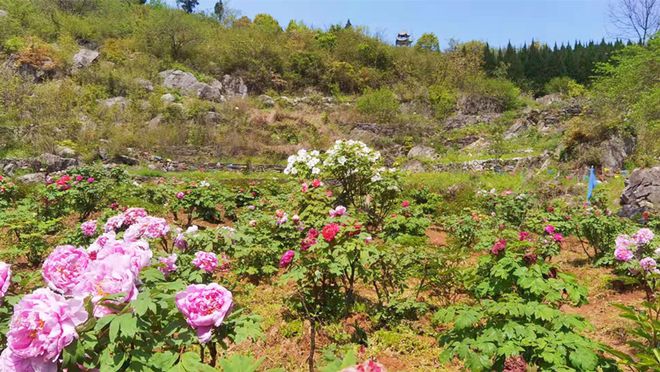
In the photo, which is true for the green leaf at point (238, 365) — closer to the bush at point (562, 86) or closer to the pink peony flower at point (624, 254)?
the pink peony flower at point (624, 254)

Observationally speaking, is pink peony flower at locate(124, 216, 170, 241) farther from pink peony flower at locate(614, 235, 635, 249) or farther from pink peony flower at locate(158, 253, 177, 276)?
pink peony flower at locate(614, 235, 635, 249)

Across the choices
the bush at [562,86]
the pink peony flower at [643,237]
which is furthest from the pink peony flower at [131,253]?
the bush at [562,86]

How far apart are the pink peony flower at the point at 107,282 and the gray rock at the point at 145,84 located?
22.6 metres

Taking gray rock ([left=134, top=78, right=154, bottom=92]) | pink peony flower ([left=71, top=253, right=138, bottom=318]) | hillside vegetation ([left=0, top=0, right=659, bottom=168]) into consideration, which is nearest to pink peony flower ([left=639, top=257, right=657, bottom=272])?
pink peony flower ([left=71, top=253, right=138, bottom=318])

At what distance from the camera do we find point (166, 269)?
68.6 inches

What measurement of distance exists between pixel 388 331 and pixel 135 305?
2760mm

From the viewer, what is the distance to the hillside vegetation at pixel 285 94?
1528 cm

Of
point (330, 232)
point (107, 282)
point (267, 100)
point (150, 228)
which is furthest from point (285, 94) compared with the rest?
point (107, 282)

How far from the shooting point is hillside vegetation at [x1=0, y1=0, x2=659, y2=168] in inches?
602

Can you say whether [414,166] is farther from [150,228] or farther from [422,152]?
[150,228]

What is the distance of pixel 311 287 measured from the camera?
12.0 ft

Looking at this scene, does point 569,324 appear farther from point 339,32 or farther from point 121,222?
point 339,32

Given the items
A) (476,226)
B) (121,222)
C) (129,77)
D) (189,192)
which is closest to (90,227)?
(121,222)

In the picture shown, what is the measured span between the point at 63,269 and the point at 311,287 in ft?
8.37
